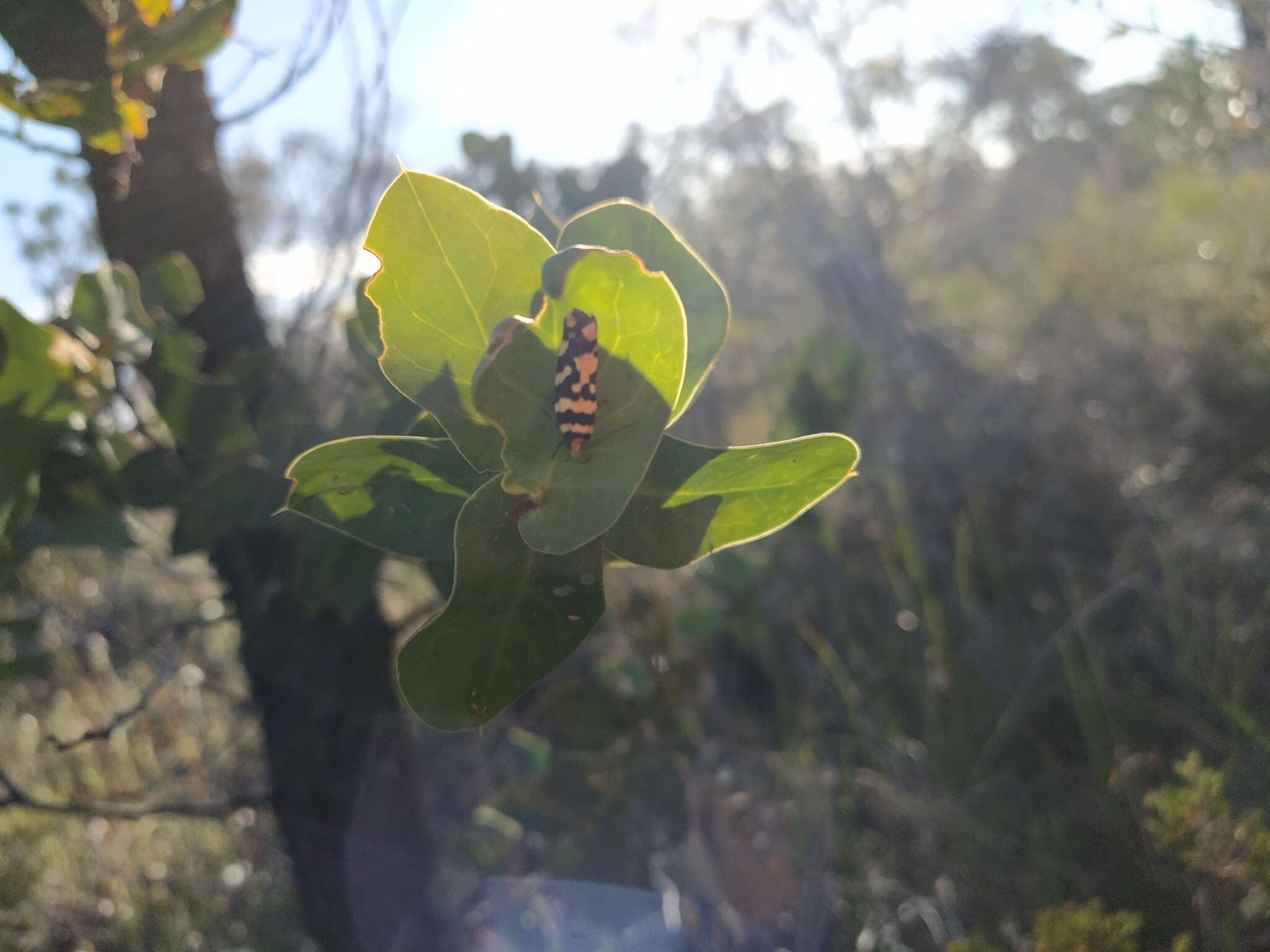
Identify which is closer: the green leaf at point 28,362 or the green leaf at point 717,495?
the green leaf at point 717,495

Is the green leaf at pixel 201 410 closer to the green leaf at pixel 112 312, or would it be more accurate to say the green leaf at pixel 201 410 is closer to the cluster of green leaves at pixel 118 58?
the green leaf at pixel 112 312

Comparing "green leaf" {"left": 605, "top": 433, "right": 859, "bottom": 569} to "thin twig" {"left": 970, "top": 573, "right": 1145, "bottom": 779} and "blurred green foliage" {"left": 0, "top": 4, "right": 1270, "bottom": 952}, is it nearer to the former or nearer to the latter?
"blurred green foliage" {"left": 0, "top": 4, "right": 1270, "bottom": 952}

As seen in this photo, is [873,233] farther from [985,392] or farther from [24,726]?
[24,726]

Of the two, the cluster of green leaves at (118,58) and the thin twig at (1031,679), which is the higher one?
the cluster of green leaves at (118,58)

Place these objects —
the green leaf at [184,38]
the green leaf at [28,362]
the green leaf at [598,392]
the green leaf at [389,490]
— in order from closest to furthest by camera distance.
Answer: the green leaf at [598,392], the green leaf at [389,490], the green leaf at [184,38], the green leaf at [28,362]

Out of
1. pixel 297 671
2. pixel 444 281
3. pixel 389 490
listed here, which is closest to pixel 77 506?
pixel 297 671

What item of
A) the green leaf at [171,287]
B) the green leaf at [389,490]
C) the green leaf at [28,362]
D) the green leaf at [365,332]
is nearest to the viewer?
the green leaf at [389,490]

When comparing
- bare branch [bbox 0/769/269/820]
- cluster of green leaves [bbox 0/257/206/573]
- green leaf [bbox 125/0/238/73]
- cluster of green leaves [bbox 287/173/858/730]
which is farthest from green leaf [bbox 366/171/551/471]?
bare branch [bbox 0/769/269/820]

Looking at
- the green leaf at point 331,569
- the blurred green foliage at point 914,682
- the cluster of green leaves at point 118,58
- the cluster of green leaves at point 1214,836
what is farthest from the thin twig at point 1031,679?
the cluster of green leaves at point 118,58
